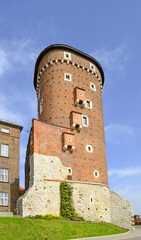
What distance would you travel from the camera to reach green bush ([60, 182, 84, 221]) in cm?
2723

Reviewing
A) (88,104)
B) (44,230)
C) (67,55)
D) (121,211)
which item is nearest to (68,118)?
(88,104)

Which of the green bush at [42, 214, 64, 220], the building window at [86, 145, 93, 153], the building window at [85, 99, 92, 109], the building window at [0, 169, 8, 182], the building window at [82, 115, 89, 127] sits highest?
the building window at [85, 99, 92, 109]

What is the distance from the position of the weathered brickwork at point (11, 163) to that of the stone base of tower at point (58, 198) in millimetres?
6016

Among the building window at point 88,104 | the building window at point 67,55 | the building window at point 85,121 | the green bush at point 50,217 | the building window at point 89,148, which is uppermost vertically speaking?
the building window at point 67,55

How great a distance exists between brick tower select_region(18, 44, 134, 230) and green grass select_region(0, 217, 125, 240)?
2.80m

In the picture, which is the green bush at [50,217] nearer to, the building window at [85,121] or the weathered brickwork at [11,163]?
the weathered brickwork at [11,163]

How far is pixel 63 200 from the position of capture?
27.8 metres

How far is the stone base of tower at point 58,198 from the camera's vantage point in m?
26.1

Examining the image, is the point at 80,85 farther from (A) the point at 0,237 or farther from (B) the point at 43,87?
(A) the point at 0,237

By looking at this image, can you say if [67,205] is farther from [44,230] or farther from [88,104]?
[88,104]

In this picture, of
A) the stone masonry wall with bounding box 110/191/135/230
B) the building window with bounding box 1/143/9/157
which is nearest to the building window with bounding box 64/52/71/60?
the building window with bounding box 1/143/9/157

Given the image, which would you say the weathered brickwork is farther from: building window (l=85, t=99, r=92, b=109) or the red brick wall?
building window (l=85, t=99, r=92, b=109)

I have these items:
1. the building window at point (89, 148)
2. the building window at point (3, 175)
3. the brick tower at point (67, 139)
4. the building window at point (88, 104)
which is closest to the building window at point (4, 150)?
the building window at point (3, 175)

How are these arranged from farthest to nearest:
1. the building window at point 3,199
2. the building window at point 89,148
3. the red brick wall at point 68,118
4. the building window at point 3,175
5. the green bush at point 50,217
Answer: the building window at point 89,148, the building window at point 3,175, the building window at point 3,199, the red brick wall at point 68,118, the green bush at point 50,217
